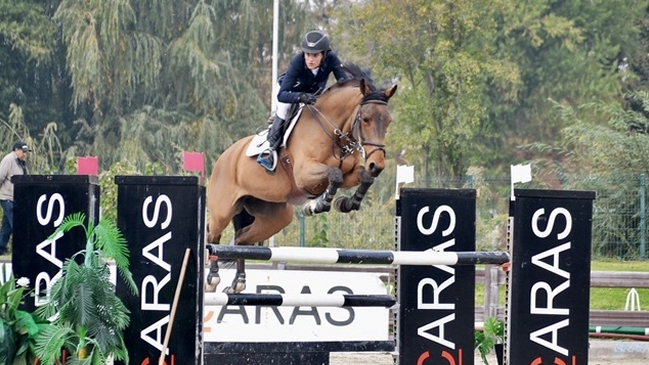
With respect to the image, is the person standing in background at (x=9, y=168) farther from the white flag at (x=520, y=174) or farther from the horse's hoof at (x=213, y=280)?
the white flag at (x=520, y=174)

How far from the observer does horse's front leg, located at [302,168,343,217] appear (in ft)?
21.9

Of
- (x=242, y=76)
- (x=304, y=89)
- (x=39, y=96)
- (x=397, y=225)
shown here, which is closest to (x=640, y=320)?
(x=304, y=89)

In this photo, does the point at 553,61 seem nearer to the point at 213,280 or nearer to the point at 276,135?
the point at 276,135

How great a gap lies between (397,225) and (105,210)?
993 centimetres

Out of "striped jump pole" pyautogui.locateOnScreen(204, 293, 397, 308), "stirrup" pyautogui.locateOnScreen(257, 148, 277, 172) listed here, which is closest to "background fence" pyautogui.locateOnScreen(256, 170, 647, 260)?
"stirrup" pyautogui.locateOnScreen(257, 148, 277, 172)

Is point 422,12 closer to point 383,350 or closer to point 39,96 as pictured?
point 39,96

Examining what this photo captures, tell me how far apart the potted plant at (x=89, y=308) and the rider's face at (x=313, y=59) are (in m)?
2.56

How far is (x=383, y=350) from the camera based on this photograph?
533 cm

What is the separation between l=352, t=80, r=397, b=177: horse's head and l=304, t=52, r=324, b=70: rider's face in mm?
306

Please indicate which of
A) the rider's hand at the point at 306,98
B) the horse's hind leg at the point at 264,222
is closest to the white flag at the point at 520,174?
the rider's hand at the point at 306,98

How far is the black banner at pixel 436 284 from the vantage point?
17.4ft

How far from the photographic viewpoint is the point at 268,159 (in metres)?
7.14

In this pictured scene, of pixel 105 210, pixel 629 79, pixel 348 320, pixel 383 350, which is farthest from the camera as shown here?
pixel 629 79

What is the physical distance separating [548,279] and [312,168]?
2.07m
